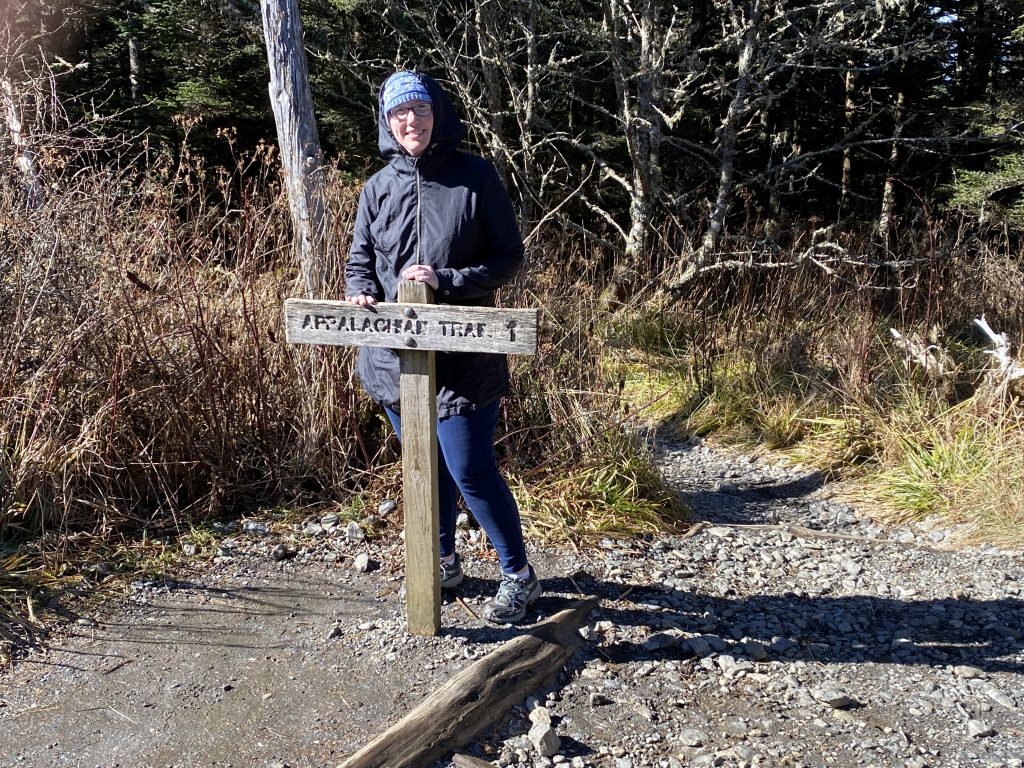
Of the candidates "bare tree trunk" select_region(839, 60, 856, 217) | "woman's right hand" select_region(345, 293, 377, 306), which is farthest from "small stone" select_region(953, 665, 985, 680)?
"bare tree trunk" select_region(839, 60, 856, 217)

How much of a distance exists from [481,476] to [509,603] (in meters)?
0.56

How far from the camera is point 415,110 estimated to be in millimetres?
2561

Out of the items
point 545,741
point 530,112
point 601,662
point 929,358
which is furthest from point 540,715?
point 530,112

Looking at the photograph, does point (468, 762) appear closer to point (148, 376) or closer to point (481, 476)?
point (481, 476)

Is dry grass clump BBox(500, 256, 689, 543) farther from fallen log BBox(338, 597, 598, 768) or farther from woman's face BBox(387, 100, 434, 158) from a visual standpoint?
woman's face BBox(387, 100, 434, 158)

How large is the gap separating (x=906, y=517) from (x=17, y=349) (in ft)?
14.3

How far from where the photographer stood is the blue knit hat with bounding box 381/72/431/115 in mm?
2553

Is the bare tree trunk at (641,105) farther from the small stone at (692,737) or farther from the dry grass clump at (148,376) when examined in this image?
the small stone at (692,737)

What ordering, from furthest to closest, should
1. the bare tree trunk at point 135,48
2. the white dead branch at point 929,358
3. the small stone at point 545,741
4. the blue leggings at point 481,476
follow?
the bare tree trunk at point 135,48
the white dead branch at point 929,358
the blue leggings at point 481,476
the small stone at point 545,741

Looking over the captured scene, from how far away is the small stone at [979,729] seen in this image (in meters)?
2.64

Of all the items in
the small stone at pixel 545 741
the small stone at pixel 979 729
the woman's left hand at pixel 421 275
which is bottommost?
the small stone at pixel 979 729

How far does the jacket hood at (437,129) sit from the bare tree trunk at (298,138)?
1524mm

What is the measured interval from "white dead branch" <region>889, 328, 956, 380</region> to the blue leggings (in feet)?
11.2

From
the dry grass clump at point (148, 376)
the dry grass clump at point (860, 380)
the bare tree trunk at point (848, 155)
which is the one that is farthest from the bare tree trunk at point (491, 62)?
the bare tree trunk at point (848, 155)
